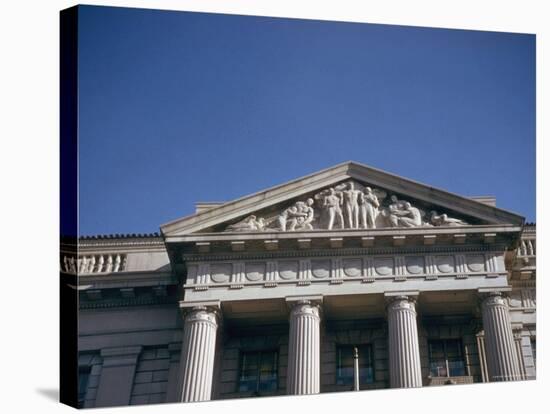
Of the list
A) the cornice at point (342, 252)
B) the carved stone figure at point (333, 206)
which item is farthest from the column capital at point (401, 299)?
the carved stone figure at point (333, 206)

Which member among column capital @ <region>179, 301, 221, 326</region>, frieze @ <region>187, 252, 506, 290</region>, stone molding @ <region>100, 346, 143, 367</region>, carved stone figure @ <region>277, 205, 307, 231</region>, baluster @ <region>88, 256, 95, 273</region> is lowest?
stone molding @ <region>100, 346, 143, 367</region>

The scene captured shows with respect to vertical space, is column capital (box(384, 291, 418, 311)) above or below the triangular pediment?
below

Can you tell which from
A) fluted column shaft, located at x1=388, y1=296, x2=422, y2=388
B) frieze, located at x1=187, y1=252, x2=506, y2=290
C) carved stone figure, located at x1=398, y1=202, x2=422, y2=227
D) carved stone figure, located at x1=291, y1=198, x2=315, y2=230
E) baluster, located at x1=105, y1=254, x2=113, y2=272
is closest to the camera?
fluted column shaft, located at x1=388, y1=296, x2=422, y2=388

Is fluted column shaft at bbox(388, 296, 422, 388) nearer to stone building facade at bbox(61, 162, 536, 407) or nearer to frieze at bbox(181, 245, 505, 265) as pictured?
stone building facade at bbox(61, 162, 536, 407)

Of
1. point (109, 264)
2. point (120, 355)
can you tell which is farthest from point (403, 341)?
point (109, 264)

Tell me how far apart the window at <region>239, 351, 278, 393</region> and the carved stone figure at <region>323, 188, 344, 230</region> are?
4176 millimetres

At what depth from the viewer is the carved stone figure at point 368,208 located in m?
23.1

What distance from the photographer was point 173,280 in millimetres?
23719

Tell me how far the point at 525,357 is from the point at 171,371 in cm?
992

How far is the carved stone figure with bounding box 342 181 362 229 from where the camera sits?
75.8ft

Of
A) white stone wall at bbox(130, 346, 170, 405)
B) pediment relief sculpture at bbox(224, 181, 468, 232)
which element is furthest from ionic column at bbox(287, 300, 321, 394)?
white stone wall at bbox(130, 346, 170, 405)

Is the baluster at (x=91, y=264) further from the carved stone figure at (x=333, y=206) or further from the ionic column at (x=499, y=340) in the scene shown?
the ionic column at (x=499, y=340)

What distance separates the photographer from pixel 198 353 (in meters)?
21.4

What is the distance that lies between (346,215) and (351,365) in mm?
4248
